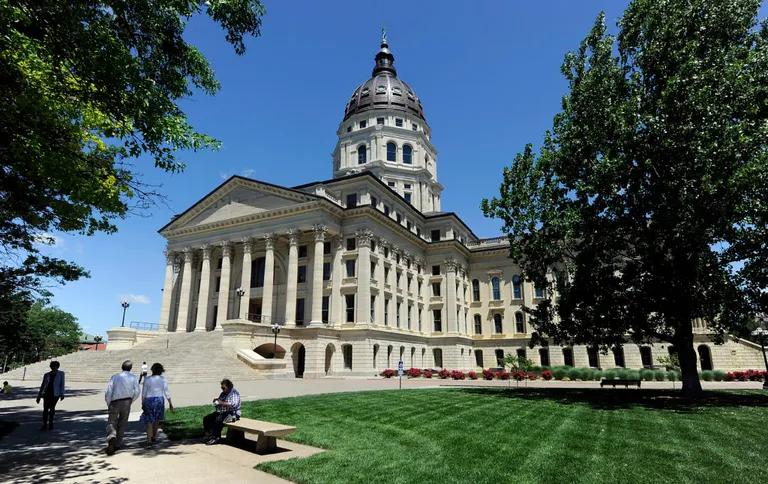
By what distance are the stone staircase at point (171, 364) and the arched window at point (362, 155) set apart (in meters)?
34.8

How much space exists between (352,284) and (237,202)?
1594cm

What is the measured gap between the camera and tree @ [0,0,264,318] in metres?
8.00

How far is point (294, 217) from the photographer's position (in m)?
43.5

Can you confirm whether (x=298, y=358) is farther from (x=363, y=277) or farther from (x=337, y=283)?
(x=363, y=277)

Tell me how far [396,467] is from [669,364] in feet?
142

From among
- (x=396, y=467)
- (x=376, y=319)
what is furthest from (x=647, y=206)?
(x=376, y=319)

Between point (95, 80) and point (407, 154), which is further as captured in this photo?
point (407, 154)

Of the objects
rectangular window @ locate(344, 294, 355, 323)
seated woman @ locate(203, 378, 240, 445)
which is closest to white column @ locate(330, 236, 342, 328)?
rectangular window @ locate(344, 294, 355, 323)

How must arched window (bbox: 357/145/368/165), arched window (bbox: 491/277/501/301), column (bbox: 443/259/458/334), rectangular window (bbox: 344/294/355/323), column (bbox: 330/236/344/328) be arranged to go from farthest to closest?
arched window (bbox: 357/145/368/165) → arched window (bbox: 491/277/501/301) → column (bbox: 443/259/458/334) → rectangular window (bbox: 344/294/355/323) → column (bbox: 330/236/344/328)

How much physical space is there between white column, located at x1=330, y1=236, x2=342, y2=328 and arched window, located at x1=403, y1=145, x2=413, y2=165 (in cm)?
2606

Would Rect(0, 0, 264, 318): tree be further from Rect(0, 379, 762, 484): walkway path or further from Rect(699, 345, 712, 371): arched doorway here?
Rect(699, 345, 712, 371): arched doorway

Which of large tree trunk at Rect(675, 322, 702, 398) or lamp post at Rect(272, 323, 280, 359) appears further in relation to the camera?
lamp post at Rect(272, 323, 280, 359)

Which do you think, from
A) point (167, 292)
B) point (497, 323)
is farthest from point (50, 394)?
point (497, 323)

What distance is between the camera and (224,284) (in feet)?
151
